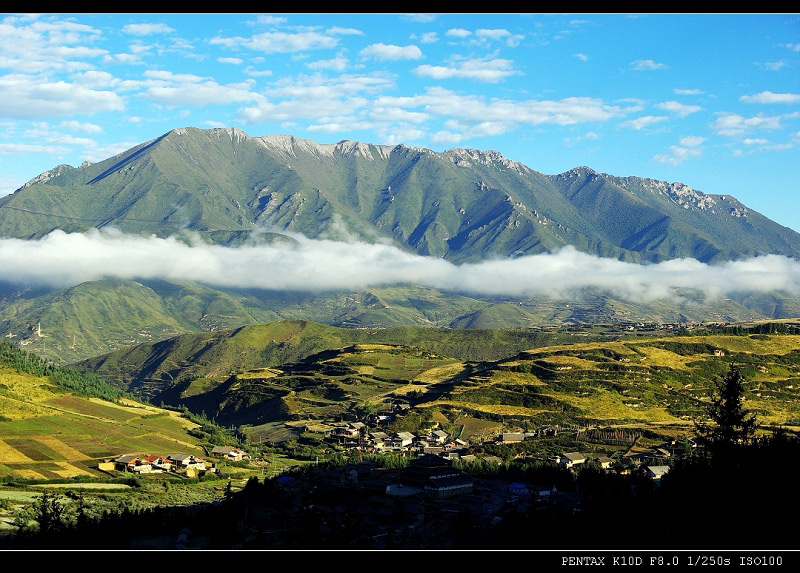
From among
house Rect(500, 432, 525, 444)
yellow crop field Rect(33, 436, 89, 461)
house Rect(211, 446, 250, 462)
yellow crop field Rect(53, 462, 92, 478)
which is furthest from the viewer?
house Rect(500, 432, 525, 444)

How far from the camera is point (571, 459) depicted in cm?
9919

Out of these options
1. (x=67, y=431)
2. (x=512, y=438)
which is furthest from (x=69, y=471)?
(x=512, y=438)

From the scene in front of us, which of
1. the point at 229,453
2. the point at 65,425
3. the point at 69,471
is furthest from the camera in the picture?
the point at 229,453

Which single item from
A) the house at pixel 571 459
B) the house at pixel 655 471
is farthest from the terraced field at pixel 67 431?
the house at pixel 655 471

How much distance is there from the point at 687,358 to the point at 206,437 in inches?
3660

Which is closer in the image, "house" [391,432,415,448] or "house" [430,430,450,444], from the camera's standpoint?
"house" [391,432,415,448]

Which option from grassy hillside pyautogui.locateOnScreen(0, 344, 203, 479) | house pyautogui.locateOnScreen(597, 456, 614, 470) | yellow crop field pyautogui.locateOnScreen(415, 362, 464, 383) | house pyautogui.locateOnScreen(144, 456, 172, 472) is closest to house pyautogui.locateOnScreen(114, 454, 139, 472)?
house pyautogui.locateOnScreen(144, 456, 172, 472)

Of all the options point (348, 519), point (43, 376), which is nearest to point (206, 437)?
point (43, 376)

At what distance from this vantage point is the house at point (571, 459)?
97.4 meters

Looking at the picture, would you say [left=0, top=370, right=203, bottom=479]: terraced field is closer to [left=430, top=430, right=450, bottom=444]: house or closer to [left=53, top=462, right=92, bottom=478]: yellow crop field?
[left=53, top=462, right=92, bottom=478]: yellow crop field

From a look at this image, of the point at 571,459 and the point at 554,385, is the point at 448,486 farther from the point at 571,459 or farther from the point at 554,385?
the point at 554,385

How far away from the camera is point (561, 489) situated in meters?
80.8

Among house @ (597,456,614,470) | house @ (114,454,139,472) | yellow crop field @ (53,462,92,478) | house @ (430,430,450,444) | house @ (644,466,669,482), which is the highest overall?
house @ (644,466,669,482)

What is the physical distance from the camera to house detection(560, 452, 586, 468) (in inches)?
3836
